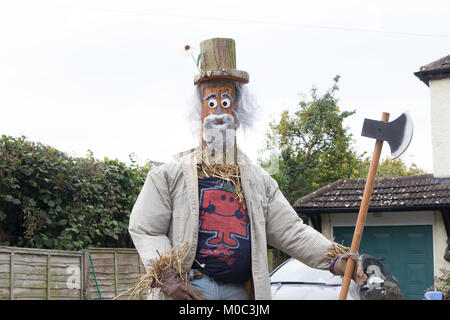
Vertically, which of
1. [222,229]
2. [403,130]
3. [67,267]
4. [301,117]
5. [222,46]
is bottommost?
[67,267]

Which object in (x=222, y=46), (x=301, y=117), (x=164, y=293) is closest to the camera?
(x=164, y=293)

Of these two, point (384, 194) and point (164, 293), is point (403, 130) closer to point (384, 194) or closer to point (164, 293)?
point (164, 293)

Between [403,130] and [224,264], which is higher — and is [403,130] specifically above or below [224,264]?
above

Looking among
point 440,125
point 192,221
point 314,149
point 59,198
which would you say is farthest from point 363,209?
point 314,149

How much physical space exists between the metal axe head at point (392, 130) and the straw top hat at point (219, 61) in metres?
0.74

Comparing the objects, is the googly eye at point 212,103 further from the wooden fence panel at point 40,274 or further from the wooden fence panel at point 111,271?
the wooden fence panel at point 111,271

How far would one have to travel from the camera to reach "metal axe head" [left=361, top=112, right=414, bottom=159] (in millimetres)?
2729

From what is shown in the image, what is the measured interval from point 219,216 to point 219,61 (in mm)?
816

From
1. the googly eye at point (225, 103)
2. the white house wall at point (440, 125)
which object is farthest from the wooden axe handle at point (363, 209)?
the white house wall at point (440, 125)

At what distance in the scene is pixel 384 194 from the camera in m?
11.5

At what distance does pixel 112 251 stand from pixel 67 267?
2.67 feet

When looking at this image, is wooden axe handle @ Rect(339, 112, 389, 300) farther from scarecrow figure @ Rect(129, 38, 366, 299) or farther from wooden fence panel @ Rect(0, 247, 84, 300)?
wooden fence panel @ Rect(0, 247, 84, 300)

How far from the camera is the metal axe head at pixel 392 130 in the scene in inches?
107
